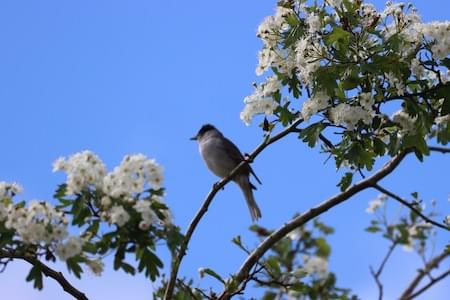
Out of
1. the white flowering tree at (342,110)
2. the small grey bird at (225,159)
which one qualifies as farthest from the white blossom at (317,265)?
the small grey bird at (225,159)

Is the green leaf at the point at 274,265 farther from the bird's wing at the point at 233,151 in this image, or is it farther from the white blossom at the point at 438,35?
the bird's wing at the point at 233,151

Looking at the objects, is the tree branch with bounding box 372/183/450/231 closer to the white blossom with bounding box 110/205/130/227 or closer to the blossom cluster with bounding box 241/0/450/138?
the blossom cluster with bounding box 241/0/450/138

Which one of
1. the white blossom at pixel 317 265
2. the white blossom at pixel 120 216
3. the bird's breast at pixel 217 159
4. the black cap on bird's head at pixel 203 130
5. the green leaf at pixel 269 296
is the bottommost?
the white blossom at pixel 120 216

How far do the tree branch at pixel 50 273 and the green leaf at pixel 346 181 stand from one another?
7.06 ft

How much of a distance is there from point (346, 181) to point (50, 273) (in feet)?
7.87

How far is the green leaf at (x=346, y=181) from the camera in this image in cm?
700

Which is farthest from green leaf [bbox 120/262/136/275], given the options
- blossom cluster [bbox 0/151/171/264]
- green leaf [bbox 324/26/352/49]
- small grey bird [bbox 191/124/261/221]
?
small grey bird [bbox 191/124/261/221]

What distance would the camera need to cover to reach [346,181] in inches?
276

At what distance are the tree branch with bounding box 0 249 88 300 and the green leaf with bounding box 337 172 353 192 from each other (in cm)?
215

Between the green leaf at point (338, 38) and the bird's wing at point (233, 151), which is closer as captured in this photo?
the green leaf at point (338, 38)

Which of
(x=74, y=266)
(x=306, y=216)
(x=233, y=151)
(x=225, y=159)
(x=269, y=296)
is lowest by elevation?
(x=74, y=266)

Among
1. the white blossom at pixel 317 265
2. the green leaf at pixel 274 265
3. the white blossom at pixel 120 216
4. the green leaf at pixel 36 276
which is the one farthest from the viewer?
the green leaf at pixel 274 265

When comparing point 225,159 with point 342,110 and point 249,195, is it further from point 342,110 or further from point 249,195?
point 342,110

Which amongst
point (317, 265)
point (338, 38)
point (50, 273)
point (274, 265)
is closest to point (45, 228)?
point (50, 273)
